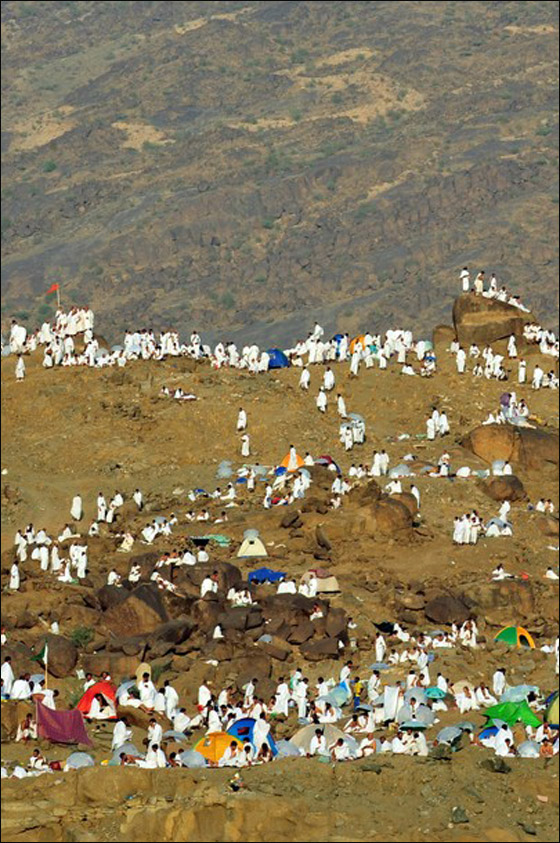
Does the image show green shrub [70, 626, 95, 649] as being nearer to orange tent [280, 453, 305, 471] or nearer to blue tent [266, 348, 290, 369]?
orange tent [280, 453, 305, 471]

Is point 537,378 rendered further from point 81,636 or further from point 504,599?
point 81,636

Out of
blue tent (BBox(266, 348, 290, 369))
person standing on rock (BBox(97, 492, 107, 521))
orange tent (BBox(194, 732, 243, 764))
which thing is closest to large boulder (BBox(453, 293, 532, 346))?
blue tent (BBox(266, 348, 290, 369))

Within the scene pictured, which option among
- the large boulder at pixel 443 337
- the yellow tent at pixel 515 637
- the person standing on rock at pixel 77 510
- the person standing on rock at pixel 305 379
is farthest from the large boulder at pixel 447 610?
the large boulder at pixel 443 337

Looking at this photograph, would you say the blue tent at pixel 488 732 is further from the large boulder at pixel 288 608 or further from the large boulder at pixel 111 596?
the large boulder at pixel 111 596

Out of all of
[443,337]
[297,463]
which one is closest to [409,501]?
[297,463]

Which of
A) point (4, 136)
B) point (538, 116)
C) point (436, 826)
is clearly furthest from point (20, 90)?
point (436, 826)

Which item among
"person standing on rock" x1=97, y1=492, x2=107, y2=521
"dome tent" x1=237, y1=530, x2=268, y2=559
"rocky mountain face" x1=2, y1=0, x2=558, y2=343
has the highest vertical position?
"dome tent" x1=237, y1=530, x2=268, y2=559
